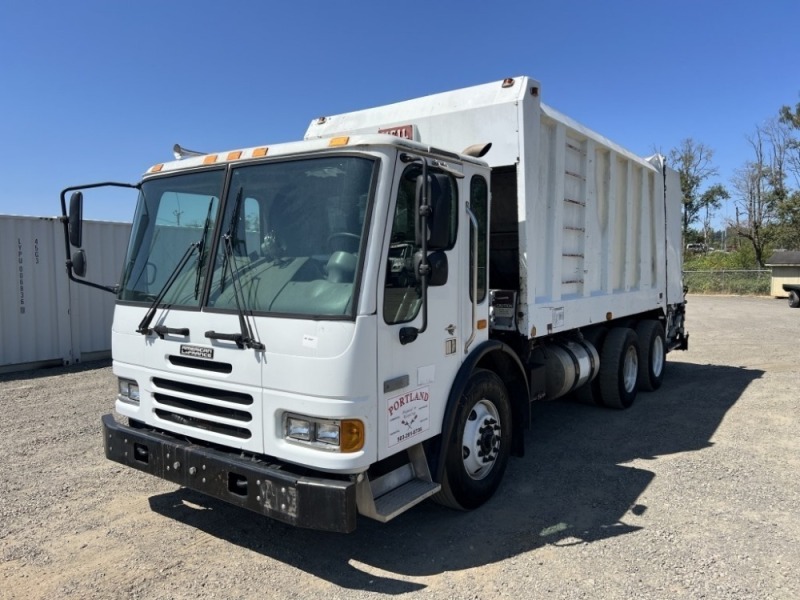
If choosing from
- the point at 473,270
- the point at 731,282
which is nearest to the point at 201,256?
the point at 473,270

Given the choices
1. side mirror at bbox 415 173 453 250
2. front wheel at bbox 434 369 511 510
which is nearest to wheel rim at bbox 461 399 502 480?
front wheel at bbox 434 369 511 510

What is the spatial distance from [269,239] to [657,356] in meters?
7.00

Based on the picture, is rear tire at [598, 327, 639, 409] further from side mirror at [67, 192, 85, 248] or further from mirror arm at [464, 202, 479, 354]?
side mirror at [67, 192, 85, 248]

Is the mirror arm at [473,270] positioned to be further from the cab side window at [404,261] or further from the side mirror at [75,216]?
the side mirror at [75,216]

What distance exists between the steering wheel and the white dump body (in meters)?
1.71

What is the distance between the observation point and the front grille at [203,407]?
3533 mm

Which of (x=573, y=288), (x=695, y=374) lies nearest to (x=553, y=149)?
(x=573, y=288)

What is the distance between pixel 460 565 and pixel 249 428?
1.57 metres

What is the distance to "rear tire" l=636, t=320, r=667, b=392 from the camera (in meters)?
8.14

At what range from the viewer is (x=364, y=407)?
324 centimetres

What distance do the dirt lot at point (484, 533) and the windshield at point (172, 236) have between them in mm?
1649

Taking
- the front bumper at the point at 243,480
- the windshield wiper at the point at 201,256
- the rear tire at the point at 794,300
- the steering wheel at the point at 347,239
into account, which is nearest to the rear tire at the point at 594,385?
the steering wheel at the point at 347,239

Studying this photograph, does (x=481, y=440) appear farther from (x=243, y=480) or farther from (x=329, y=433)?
(x=243, y=480)

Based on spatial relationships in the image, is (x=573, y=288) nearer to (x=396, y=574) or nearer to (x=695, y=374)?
(x=396, y=574)
